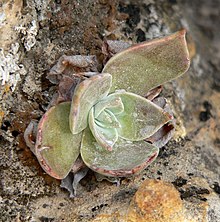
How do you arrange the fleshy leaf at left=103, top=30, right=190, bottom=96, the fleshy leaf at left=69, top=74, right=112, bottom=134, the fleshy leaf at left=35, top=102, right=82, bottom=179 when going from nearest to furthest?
the fleshy leaf at left=69, top=74, right=112, bottom=134, the fleshy leaf at left=35, top=102, right=82, bottom=179, the fleshy leaf at left=103, top=30, right=190, bottom=96

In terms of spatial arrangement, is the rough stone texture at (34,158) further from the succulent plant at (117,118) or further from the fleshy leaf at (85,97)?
the fleshy leaf at (85,97)

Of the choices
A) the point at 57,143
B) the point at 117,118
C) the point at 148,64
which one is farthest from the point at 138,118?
the point at 57,143

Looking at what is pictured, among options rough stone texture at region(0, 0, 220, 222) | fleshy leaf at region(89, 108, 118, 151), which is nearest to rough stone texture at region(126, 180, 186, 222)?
rough stone texture at region(0, 0, 220, 222)

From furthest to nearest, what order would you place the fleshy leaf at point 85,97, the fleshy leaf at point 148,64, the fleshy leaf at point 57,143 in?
1. the fleshy leaf at point 148,64
2. the fleshy leaf at point 57,143
3. the fleshy leaf at point 85,97

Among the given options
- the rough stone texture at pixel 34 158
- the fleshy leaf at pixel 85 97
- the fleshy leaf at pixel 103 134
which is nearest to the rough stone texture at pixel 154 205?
the rough stone texture at pixel 34 158

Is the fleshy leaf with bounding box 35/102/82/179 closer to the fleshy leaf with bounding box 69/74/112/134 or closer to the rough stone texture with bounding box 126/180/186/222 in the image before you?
the fleshy leaf with bounding box 69/74/112/134

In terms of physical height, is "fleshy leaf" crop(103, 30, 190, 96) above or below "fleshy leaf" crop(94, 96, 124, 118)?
above

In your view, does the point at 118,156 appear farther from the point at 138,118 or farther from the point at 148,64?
the point at 148,64
